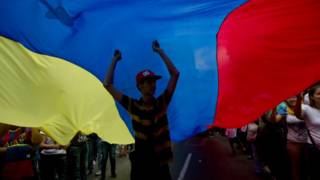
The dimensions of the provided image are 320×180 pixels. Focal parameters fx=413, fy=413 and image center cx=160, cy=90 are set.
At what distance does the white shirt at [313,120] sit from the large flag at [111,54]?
0.97 m

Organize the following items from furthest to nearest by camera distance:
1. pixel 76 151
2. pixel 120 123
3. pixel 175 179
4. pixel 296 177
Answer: pixel 175 179 → pixel 76 151 → pixel 296 177 → pixel 120 123

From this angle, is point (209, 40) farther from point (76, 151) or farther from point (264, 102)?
point (76, 151)

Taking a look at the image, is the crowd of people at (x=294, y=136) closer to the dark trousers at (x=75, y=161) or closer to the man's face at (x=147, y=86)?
the man's face at (x=147, y=86)

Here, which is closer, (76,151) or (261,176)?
(76,151)

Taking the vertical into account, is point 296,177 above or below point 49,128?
below

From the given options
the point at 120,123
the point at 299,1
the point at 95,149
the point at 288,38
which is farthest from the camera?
the point at 95,149

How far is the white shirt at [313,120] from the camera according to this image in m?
5.24

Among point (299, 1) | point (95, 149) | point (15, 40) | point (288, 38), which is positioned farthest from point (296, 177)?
point (95, 149)

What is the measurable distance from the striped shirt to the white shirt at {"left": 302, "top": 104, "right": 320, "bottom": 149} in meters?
2.47

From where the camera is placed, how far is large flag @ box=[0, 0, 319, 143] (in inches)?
174

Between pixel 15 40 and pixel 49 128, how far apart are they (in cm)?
103

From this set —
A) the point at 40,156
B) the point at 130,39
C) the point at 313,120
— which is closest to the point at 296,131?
the point at 313,120

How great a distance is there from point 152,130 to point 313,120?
2.61 m

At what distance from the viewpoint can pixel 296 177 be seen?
6.55m
